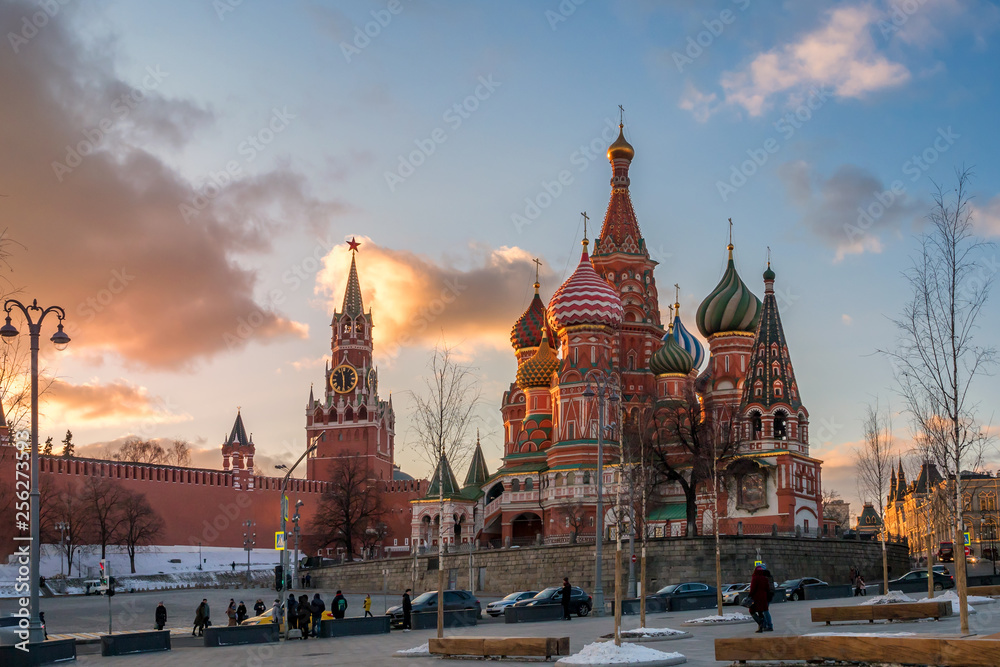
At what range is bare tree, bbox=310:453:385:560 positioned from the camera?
81312 millimetres

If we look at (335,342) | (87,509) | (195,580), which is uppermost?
(335,342)

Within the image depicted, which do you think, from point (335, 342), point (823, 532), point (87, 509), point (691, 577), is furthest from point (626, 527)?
point (335, 342)

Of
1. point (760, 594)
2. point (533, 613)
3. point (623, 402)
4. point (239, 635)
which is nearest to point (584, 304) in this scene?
point (623, 402)

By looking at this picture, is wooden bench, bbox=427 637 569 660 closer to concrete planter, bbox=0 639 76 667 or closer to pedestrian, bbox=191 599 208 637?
concrete planter, bbox=0 639 76 667

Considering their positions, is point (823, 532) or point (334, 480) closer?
point (823, 532)

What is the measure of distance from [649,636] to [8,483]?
2170 inches

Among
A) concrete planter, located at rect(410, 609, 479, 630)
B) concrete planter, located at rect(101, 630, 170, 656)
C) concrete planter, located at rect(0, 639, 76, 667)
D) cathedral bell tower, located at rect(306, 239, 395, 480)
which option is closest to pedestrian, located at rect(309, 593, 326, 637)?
concrete planter, located at rect(410, 609, 479, 630)

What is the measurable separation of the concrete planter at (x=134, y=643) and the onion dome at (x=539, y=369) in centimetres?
4196

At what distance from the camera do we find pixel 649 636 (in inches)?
835

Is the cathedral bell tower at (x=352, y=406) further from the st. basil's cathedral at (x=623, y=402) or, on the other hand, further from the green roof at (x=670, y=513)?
the green roof at (x=670, y=513)

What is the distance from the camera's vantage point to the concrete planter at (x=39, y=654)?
62.7ft

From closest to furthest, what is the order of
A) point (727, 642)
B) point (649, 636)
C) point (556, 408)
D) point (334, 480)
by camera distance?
point (727, 642)
point (649, 636)
point (556, 408)
point (334, 480)

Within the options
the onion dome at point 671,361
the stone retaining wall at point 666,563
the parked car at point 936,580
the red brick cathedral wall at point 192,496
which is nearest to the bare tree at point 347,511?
the red brick cathedral wall at point 192,496

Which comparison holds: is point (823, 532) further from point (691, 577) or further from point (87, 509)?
point (87, 509)
